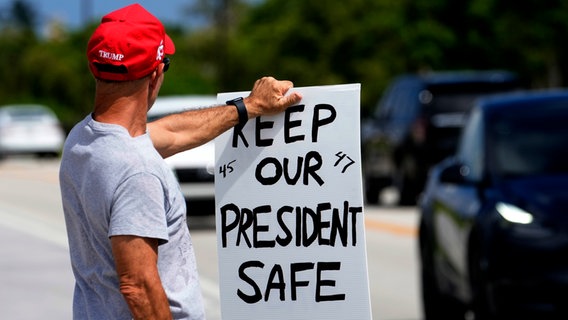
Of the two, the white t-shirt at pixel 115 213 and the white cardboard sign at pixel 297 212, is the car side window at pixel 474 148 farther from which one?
the white t-shirt at pixel 115 213

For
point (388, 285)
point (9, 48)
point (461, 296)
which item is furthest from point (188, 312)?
point (9, 48)

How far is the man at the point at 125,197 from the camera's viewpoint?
12.3 feet

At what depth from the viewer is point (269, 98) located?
4.57 meters

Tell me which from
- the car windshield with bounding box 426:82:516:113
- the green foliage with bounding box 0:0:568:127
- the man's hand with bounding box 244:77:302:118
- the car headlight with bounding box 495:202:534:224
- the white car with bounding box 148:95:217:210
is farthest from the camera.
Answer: the green foliage with bounding box 0:0:568:127

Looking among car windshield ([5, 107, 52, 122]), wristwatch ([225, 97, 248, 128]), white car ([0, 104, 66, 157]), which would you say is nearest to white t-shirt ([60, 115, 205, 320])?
wristwatch ([225, 97, 248, 128])

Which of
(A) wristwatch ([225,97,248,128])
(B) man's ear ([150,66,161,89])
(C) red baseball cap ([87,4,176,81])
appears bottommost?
(A) wristwatch ([225,97,248,128])

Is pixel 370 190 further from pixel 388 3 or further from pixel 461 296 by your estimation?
pixel 388 3

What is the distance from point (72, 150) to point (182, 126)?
32.9 inches

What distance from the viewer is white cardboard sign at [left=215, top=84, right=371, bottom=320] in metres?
4.61

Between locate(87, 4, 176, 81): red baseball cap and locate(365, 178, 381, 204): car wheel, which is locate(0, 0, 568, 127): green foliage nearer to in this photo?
locate(365, 178, 381, 204): car wheel

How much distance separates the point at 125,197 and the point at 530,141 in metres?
6.57

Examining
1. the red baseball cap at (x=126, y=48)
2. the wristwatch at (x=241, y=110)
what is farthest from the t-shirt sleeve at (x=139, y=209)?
the wristwatch at (x=241, y=110)

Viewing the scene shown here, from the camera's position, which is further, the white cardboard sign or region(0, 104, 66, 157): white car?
region(0, 104, 66, 157): white car

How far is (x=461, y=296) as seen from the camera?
984 centimetres
